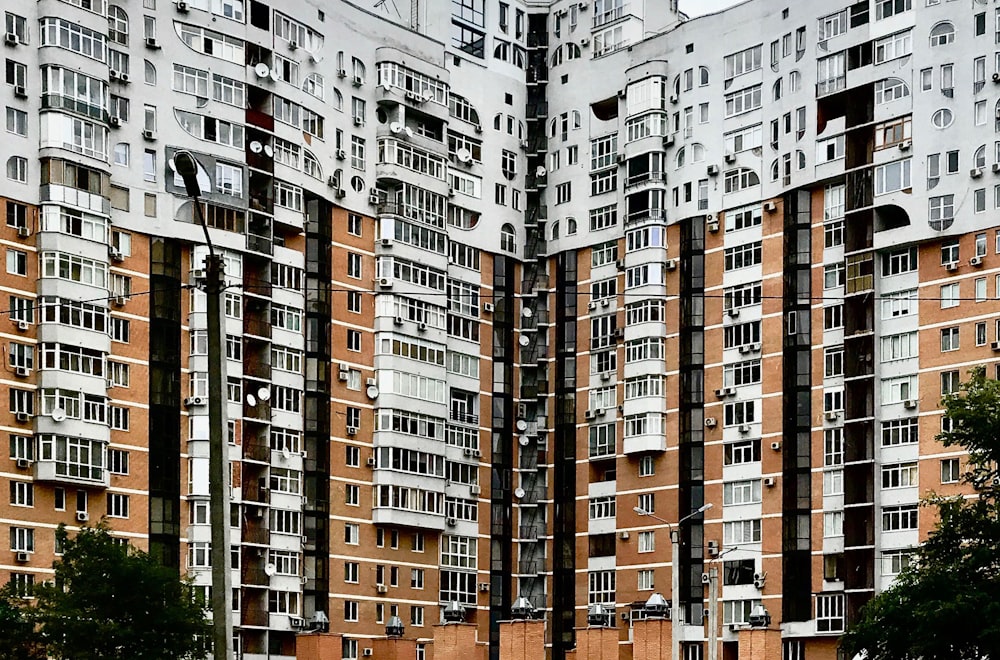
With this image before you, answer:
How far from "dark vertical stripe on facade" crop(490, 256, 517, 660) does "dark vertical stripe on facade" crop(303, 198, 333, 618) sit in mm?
11345

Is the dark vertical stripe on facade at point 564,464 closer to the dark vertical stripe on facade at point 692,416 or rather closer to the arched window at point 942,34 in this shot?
the dark vertical stripe on facade at point 692,416

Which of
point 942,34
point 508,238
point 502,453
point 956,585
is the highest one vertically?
point 942,34

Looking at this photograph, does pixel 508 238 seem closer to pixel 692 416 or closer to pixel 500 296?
pixel 500 296

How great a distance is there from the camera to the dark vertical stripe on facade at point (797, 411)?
85188mm

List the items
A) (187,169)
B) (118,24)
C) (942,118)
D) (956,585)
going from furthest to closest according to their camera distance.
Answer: (942,118), (118,24), (956,585), (187,169)

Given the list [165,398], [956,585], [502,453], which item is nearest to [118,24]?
[165,398]

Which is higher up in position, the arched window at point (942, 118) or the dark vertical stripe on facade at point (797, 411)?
the arched window at point (942, 118)

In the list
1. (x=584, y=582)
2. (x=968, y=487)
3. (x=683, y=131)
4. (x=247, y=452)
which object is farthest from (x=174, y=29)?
(x=968, y=487)

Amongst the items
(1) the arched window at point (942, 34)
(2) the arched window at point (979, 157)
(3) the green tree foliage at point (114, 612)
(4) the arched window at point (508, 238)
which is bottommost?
(3) the green tree foliage at point (114, 612)

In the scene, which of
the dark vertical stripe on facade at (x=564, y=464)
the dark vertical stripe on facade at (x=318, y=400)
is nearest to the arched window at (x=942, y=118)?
the dark vertical stripe on facade at (x=564, y=464)

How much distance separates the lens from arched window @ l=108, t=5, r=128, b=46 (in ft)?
266

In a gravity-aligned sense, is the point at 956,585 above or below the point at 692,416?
below

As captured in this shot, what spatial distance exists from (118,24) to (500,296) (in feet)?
84.9

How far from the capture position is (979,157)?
82.3 m
